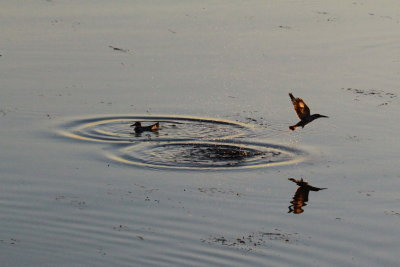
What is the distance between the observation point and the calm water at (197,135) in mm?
16016

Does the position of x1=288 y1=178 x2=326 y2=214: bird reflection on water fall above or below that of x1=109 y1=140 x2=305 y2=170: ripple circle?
below

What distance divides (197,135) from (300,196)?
4934mm

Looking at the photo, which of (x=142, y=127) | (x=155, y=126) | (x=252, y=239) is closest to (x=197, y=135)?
(x=155, y=126)

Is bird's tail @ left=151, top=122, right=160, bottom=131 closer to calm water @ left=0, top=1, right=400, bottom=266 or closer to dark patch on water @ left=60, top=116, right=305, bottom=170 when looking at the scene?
dark patch on water @ left=60, top=116, right=305, bottom=170

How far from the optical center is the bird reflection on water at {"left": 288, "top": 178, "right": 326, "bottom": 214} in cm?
1781

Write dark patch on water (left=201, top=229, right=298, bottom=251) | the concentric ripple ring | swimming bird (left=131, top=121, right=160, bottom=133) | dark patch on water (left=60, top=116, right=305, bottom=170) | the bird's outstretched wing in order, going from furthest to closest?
swimming bird (left=131, top=121, right=160, bottom=133), the concentric ripple ring, dark patch on water (left=60, top=116, right=305, bottom=170), the bird's outstretched wing, dark patch on water (left=201, top=229, right=298, bottom=251)

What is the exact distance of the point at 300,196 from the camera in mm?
18484

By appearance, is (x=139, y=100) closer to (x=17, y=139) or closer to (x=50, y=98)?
(x=50, y=98)

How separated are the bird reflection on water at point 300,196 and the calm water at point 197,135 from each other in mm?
65

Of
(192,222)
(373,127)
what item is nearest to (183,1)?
(373,127)

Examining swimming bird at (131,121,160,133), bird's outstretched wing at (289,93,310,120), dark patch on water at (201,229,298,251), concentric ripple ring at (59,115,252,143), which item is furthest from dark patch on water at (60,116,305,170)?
dark patch on water at (201,229,298,251)

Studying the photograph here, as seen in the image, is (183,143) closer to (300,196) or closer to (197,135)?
(197,135)

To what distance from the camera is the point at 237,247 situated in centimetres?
1567

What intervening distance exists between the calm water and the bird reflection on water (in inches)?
2.5
